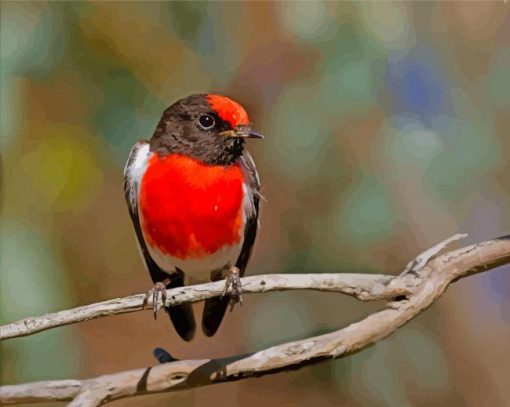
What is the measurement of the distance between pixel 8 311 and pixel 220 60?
0.60 meters

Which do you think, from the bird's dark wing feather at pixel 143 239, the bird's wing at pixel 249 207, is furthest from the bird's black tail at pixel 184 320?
the bird's wing at pixel 249 207

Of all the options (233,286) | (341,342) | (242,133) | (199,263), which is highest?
(242,133)

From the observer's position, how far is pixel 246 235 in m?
1.38

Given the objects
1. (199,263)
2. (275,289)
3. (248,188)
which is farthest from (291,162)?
(275,289)

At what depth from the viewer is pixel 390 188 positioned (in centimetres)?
150

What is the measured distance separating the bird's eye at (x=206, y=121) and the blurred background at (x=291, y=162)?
13cm

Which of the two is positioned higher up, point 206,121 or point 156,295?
point 206,121

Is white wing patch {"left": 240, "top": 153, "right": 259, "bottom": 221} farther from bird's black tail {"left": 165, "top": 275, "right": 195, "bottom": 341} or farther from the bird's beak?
bird's black tail {"left": 165, "top": 275, "right": 195, "bottom": 341}

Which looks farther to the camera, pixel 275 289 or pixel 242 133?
pixel 242 133

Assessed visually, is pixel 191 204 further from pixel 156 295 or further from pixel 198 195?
pixel 156 295

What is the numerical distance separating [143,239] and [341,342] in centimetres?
41

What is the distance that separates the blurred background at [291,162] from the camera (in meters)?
1.39

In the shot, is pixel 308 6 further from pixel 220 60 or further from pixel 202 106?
pixel 202 106

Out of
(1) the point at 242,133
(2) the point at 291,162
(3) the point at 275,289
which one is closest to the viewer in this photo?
(3) the point at 275,289
